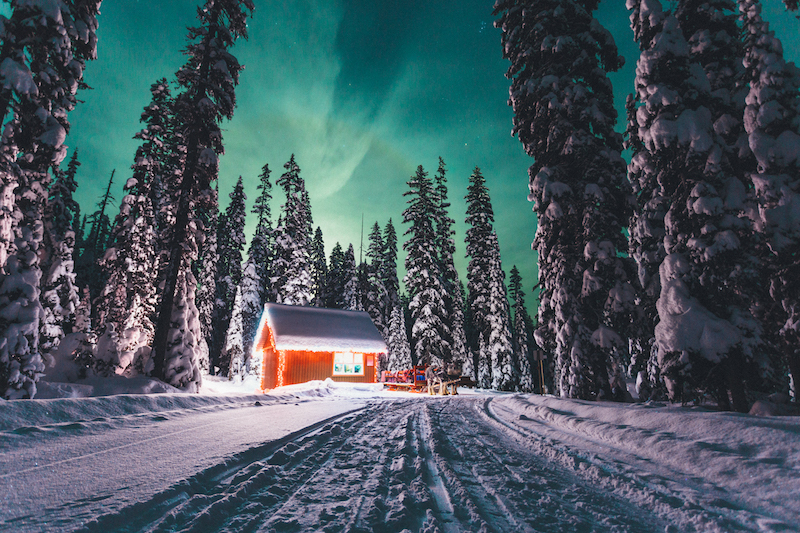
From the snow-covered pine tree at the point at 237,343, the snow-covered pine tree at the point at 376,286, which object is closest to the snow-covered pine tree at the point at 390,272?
the snow-covered pine tree at the point at 376,286

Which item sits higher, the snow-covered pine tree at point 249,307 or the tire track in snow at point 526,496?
the snow-covered pine tree at point 249,307

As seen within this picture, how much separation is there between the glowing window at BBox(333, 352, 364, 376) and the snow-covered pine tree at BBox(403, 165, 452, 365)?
4567 mm

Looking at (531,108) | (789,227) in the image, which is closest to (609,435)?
(789,227)

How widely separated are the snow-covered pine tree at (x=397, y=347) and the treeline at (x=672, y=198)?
2596 cm

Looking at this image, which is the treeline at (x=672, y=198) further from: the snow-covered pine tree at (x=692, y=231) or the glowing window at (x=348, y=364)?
the glowing window at (x=348, y=364)

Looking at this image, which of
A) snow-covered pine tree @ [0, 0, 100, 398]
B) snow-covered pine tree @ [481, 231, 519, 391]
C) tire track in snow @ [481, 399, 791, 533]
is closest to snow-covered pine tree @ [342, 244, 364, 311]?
snow-covered pine tree @ [481, 231, 519, 391]

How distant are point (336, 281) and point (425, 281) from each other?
70.1ft

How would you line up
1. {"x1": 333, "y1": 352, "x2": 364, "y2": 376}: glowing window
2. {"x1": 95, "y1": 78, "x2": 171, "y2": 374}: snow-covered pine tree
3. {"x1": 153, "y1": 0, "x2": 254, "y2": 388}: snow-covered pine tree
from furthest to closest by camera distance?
1. {"x1": 333, "y1": 352, "x2": 364, "y2": 376}: glowing window
2. {"x1": 95, "y1": 78, "x2": 171, "y2": 374}: snow-covered pine tree
3. {"x1": 153, "y1": 0, "x2": 254, "y2": 388}: snow-covered pine tree

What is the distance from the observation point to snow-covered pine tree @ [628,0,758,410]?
695 cm

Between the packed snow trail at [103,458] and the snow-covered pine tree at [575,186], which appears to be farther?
the snow-covered pine tree at [575,186]

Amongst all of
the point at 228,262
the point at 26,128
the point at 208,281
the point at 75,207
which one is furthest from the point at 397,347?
the point at 26,128

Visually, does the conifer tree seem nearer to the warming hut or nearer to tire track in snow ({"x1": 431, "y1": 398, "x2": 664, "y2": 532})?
the warming hut

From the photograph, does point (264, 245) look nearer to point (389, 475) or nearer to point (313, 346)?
point (313, 346)

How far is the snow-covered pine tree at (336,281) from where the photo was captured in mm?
43794
